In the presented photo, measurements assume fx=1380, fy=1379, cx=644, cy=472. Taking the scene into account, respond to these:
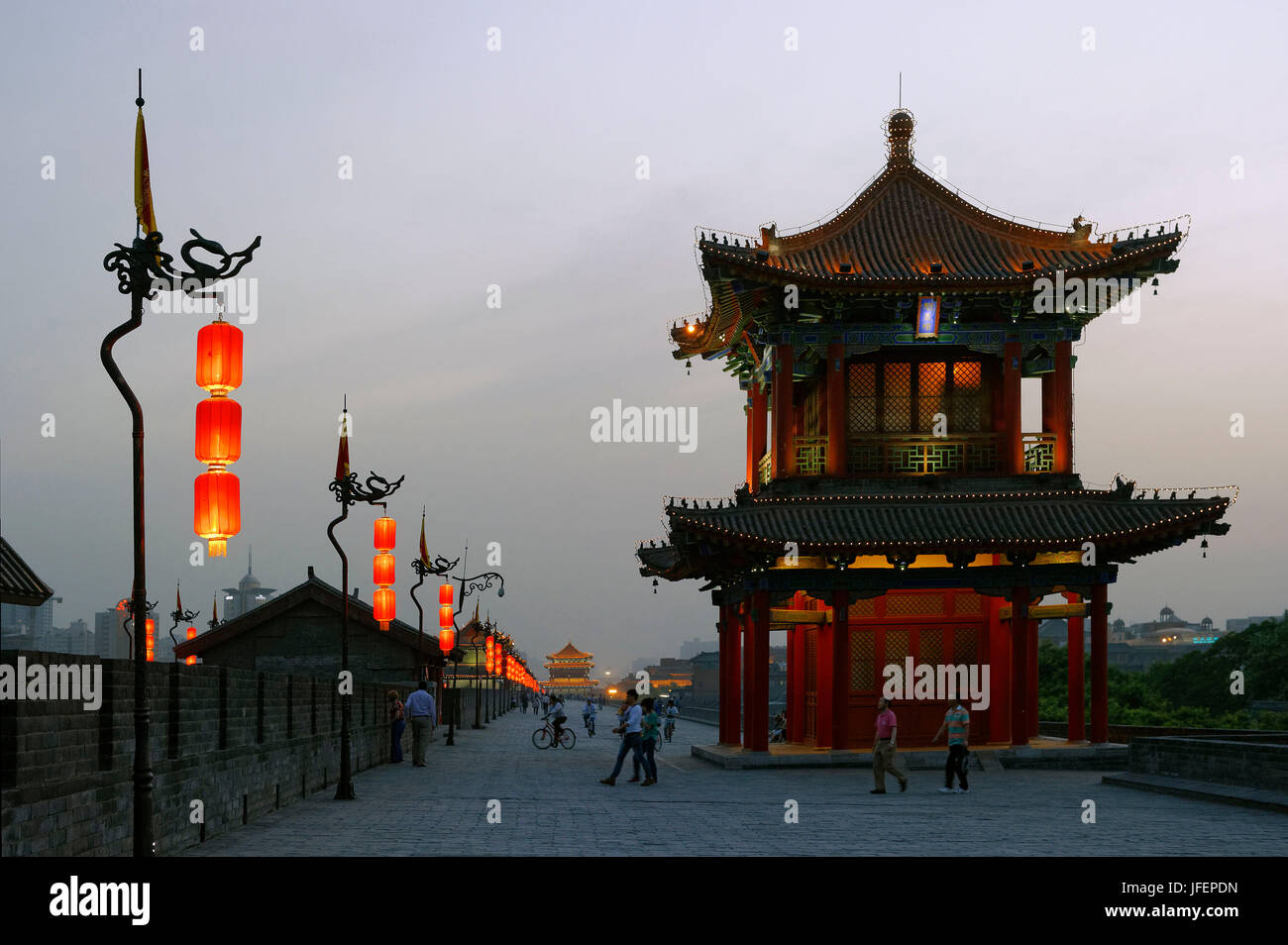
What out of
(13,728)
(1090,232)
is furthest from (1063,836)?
(1090,232)

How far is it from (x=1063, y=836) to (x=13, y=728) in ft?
38.5

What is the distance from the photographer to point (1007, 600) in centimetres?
3097

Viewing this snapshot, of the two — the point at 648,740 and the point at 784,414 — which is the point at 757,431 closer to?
the point at 784,414

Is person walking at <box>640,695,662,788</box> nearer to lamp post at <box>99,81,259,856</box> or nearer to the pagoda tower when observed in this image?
the pagoda tower

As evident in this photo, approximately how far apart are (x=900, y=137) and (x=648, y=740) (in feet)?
64.6

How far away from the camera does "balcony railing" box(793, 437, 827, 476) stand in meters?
32.7

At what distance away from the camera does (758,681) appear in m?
30.0

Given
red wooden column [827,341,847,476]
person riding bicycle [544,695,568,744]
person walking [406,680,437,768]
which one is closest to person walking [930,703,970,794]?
red wooden column [827,341,847,476]

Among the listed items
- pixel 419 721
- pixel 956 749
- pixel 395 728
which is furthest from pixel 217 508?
pixel 395 728

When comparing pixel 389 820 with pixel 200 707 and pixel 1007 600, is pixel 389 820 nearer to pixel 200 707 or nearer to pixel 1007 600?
pixel 200 707

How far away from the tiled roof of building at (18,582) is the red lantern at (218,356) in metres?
7.49

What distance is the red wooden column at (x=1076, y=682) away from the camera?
30.9 meters

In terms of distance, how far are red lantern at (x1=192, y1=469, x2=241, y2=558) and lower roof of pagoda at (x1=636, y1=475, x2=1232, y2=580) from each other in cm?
1521

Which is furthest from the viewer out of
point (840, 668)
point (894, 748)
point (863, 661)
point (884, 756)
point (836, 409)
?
point (836, 409)
